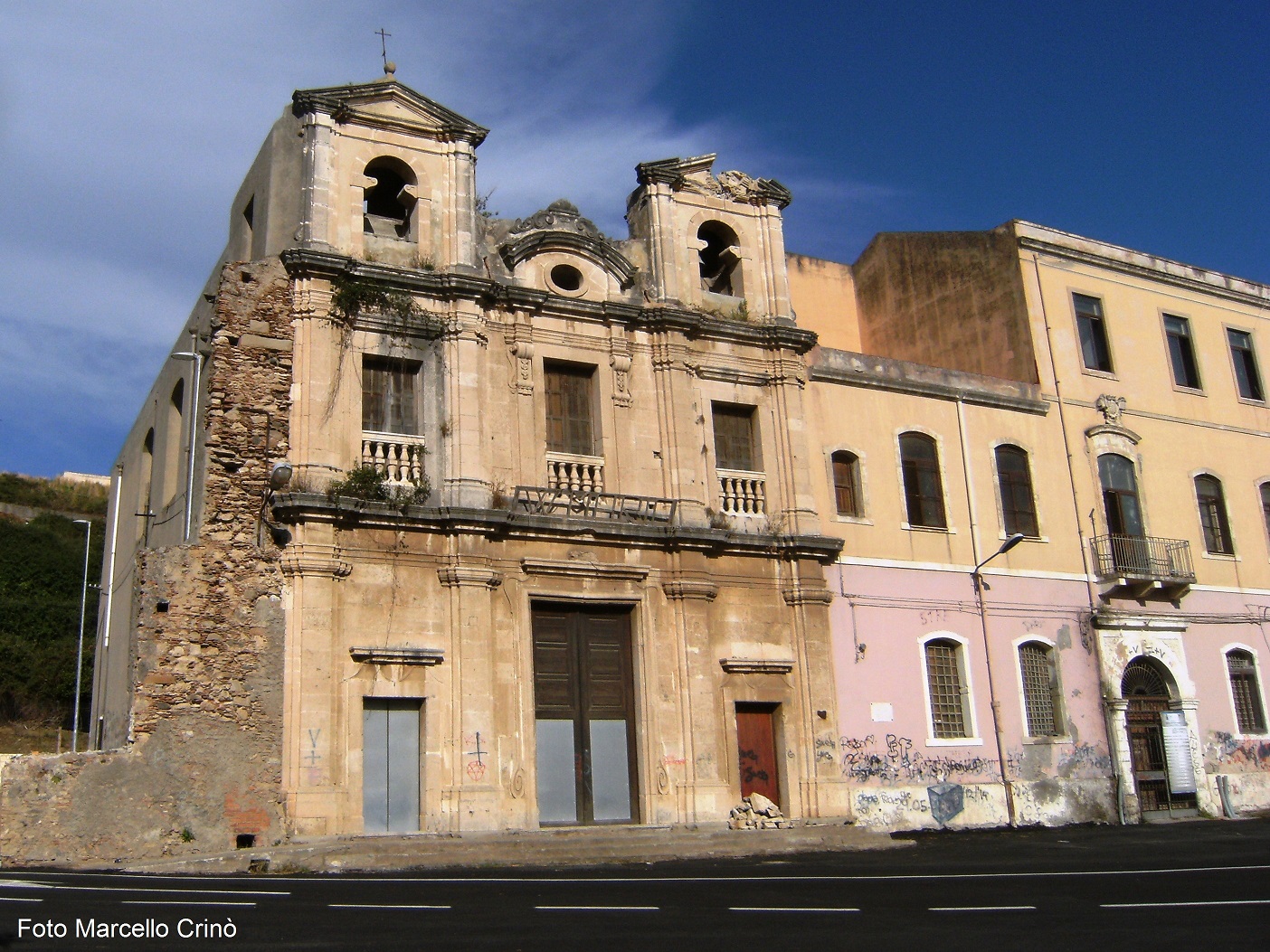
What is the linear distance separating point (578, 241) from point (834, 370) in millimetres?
5367

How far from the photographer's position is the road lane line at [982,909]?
11.0 m

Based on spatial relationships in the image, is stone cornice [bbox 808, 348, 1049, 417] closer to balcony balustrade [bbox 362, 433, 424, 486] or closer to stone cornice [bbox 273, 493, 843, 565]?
stone cornice [bbox 273, 493, 843, 565]

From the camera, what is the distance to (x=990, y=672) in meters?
22.9

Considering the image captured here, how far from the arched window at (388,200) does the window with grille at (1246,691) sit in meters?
19.0

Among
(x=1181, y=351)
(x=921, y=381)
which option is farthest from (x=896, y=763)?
(x=1181, y=351)

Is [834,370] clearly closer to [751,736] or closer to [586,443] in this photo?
[586,443]

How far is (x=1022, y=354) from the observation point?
25922mm

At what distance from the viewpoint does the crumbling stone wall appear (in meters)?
15.7

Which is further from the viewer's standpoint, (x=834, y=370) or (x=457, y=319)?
(x=834, y=370)

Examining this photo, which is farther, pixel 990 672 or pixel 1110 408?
pixel 1110 408

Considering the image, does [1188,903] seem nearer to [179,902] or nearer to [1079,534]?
[179,902]

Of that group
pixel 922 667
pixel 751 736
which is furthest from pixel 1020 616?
pixel 751 736

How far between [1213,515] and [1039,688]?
7.20 metres

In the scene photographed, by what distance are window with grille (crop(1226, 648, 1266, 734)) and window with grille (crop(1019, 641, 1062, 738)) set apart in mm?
5087
